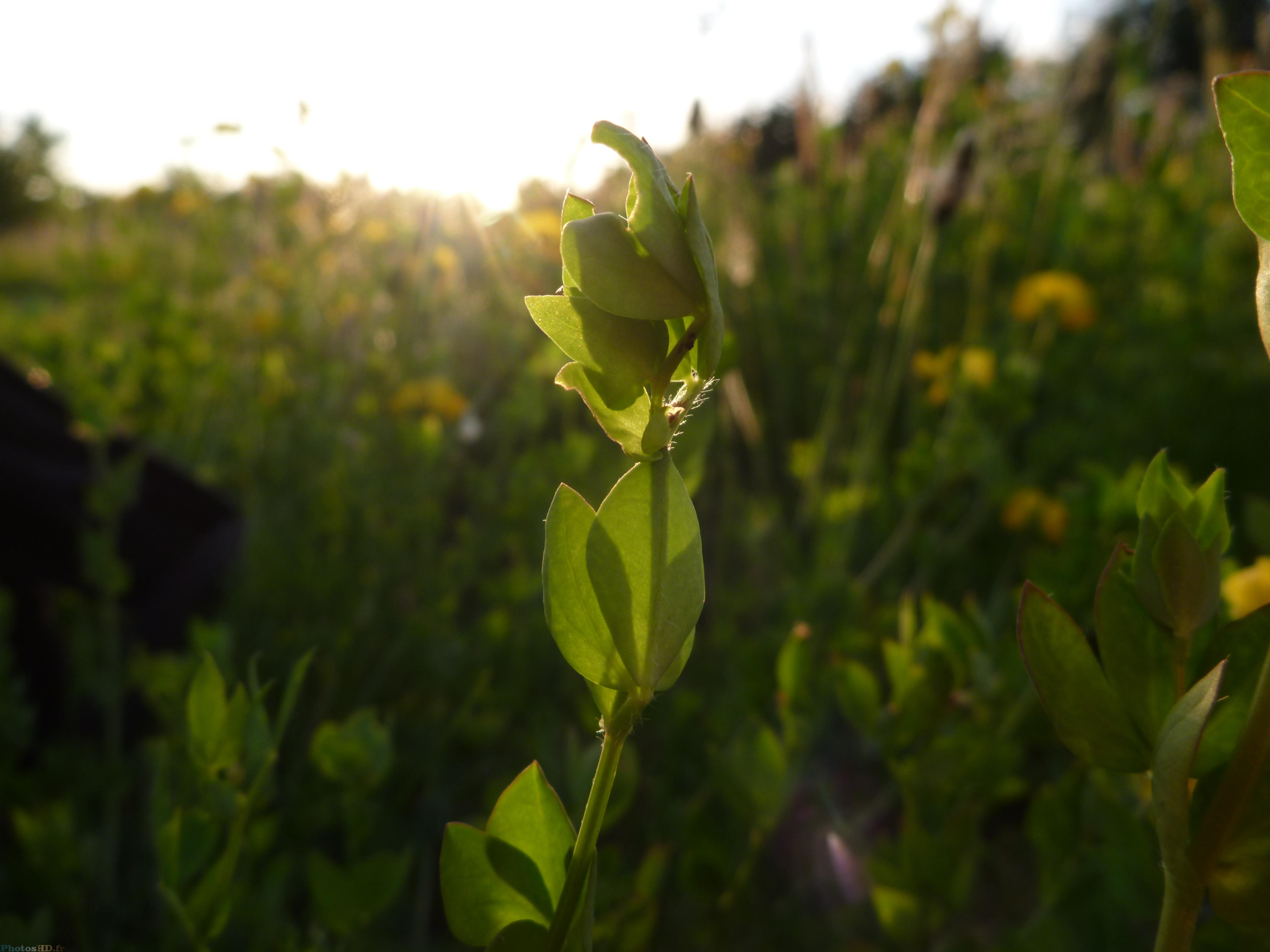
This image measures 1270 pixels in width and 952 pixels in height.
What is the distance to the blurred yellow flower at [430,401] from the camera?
5.42 feet

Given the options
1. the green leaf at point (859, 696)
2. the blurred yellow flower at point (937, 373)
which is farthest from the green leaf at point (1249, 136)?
the blurred yellow flower at point (937, 373)

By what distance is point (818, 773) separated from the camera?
1.12m

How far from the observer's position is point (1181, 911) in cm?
25

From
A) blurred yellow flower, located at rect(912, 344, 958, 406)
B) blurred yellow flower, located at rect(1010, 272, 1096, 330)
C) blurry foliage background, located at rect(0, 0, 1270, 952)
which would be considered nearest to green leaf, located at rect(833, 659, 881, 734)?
blurry foliage background, located at rect(0, 0, 1270, 952)

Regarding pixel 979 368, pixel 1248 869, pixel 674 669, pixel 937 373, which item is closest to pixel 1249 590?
pixel 1248 869

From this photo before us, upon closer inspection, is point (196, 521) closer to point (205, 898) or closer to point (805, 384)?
point (205, 898)

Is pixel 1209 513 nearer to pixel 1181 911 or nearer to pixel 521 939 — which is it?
pixel 1181 911

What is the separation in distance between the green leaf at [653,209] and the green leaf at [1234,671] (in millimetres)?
218

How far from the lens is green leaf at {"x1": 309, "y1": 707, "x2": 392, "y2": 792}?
0.56 m

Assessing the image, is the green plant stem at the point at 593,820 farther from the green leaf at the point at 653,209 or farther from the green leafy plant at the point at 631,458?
the green leaf at the point at 653,209

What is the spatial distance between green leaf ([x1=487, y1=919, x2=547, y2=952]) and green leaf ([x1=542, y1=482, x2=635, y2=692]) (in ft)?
0.31

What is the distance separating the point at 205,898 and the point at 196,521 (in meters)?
1.09

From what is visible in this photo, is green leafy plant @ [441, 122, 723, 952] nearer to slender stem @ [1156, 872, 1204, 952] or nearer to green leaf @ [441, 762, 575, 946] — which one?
green leaf @ [441, 762, 575, 946]

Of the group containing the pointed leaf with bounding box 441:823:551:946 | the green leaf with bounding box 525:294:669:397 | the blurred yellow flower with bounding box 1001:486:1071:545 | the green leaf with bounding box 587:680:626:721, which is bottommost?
the blurred yellow flower with bounding box 1001:486:1071:545
